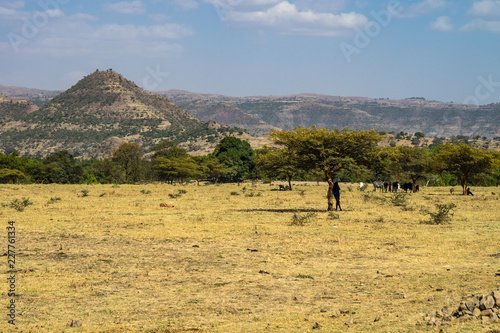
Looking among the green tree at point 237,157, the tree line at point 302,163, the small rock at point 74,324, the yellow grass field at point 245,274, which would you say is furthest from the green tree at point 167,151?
the small rock at point 74,324

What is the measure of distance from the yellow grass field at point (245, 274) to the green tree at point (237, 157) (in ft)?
259

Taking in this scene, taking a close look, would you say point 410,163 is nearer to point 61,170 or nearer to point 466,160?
point 466,160

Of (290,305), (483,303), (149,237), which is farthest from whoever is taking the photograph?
(149,237)

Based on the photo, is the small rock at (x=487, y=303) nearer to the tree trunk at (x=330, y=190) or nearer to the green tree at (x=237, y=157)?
the tree trunk at (x=330, y=190)

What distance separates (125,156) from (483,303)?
9663 centimetres

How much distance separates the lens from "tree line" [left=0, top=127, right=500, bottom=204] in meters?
30.8

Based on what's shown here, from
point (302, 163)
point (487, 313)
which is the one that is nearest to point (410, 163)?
point (302, 163)

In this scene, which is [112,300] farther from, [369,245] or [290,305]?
[369,245]

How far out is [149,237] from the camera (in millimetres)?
21016

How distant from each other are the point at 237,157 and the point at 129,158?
21845 mm

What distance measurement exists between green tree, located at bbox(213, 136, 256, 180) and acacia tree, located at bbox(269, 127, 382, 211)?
7130 centimetres

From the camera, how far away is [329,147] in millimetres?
31078

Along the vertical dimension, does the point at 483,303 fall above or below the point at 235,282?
above

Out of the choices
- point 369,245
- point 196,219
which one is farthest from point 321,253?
point 196,219
